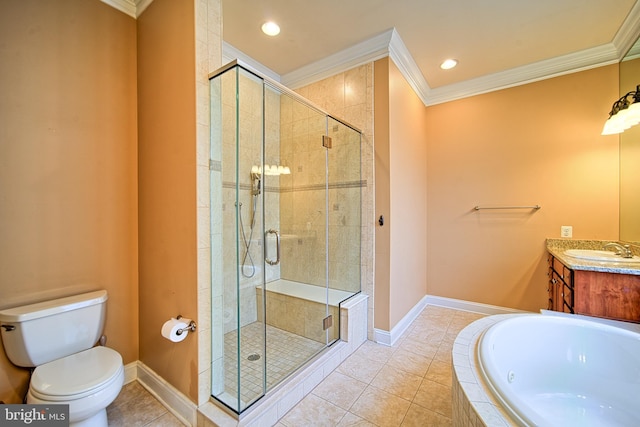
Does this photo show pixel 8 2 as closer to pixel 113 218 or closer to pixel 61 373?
pixel 113 218

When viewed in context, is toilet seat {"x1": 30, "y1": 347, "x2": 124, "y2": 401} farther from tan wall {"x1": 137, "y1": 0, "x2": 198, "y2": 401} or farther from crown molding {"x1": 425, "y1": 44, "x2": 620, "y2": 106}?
crown molding {"x1": 425, "y1": 44, "x2": 620, "y2": 106}

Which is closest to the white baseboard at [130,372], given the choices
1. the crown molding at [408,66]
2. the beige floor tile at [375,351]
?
the beige floor tile at [375,351]

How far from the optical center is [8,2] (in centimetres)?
141

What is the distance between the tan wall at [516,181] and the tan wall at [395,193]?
0.53 metres

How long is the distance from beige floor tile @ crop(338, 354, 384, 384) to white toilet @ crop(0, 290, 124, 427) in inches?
57.7

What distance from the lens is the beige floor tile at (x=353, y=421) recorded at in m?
1.46

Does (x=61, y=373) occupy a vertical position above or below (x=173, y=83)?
below

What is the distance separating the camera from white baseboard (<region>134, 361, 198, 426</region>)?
1457 millimetres

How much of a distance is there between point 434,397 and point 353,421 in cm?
60

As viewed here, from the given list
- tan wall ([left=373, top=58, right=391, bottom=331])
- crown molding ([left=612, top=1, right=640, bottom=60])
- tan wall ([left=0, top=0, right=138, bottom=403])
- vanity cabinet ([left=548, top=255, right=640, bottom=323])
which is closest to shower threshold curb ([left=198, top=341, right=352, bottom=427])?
tan wall ([left=373, top=58, right=391, bottom=331])

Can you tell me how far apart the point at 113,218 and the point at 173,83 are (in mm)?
1025

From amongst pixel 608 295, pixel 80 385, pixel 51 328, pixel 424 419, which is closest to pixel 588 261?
pixel 608 295

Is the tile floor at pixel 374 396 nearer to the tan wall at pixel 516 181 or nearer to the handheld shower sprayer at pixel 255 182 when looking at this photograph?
the tan wall at pixel 516 181

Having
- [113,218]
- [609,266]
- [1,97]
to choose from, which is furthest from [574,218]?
[1,97]
